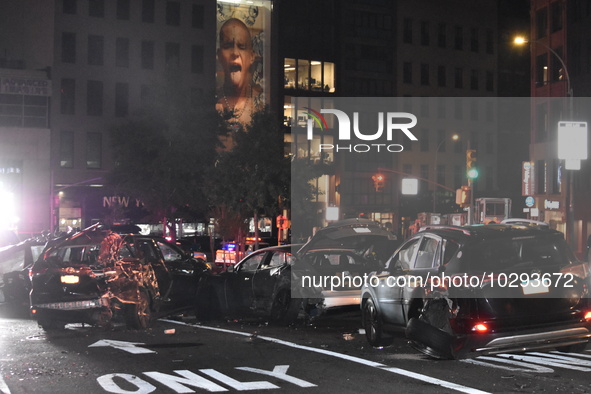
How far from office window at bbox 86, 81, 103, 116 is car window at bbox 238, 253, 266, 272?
48.5 meters

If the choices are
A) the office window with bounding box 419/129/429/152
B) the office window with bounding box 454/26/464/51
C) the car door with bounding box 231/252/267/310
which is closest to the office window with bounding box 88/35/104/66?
the office window with bounding box 419/129/429/152

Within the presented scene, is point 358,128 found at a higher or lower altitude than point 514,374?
higher

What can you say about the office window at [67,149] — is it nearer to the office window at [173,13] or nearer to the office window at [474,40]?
the office window at [173,13]

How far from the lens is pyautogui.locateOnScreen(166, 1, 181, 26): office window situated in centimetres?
→ 6512

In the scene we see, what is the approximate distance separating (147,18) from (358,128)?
23928 mm

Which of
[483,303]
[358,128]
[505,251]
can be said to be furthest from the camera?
[358,128]

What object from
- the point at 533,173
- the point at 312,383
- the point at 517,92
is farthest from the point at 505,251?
the point at 517,92

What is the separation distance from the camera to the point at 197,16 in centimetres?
6638

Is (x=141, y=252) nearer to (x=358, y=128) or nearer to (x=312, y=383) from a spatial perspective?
(x=312, y=383)

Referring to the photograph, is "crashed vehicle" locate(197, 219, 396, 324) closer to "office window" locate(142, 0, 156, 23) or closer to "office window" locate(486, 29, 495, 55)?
"office window" locate(142, 0, 156, 23)

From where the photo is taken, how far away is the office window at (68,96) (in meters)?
61.7

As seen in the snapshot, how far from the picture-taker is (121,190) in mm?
55938

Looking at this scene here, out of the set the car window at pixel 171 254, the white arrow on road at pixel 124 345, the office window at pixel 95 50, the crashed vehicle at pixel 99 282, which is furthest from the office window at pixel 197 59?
the white arrow on road at pixel 124 345

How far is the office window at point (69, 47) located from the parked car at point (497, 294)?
54.7 m
